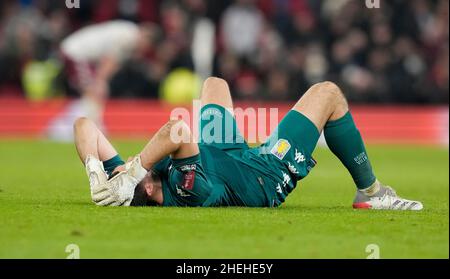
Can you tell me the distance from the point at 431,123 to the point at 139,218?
1610 centimetres

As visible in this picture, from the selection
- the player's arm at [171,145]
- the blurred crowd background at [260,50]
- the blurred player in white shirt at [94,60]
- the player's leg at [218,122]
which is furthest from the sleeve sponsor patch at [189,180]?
the blurred crowd background at [260,50]

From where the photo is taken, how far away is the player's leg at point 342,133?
29.6 ft

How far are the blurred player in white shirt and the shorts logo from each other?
43.9ft

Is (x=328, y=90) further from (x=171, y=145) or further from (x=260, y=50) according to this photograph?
(x=260, y=50)

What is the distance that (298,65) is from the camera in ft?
77.7

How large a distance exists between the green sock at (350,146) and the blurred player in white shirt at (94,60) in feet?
43.8

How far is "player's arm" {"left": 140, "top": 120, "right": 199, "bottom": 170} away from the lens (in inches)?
333

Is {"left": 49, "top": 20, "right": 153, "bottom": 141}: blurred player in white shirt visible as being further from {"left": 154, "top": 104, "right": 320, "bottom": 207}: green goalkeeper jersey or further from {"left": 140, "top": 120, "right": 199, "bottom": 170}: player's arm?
{"left": 140, "top": 120, "right": 199, "bottom": 170}: player's arm

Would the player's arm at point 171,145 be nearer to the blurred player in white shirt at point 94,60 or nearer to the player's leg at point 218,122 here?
the player's leg at point 218,122

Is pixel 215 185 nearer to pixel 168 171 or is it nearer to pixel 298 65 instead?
pixel 168 171

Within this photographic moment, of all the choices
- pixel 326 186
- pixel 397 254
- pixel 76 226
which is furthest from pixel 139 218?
pixel 326 186

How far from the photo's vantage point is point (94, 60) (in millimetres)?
22359

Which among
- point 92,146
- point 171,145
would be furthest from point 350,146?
point 92,146

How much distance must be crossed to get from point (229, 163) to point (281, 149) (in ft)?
1.50
